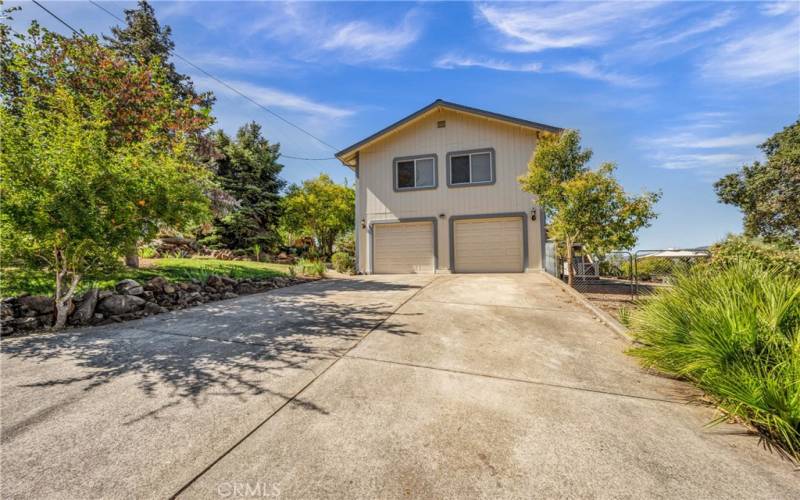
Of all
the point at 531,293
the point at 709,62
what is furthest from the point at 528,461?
the point at 709,62

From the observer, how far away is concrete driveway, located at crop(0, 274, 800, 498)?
1.58 meters

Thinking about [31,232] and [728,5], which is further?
[728,5]

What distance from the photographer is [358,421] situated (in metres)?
2.12

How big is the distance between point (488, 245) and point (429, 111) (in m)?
5.85

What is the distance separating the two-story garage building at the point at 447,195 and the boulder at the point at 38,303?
863 centimetres

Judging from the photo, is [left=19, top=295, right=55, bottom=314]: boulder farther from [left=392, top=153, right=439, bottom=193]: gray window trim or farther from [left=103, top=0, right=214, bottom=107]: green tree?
[left=103, top=0, right=214, bottom=107]: green tree

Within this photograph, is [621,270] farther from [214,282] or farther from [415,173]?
[214,282]

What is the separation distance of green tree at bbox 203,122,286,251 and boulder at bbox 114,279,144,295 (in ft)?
34.7

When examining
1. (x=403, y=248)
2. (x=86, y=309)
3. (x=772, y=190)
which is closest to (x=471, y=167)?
(x=403, y=248)

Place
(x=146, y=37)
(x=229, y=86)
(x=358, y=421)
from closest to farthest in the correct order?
(x=358, y=421) < (x=229, y=86) < (x=146, y=37)

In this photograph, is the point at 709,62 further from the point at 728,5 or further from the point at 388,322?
the point at 388,322

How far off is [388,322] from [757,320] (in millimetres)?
3961

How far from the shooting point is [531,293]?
679 centimetres

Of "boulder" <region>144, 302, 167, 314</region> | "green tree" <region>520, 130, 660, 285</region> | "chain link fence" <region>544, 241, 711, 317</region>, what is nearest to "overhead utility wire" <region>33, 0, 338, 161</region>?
"boulder" <region>144, 302, 167, 314</region>
